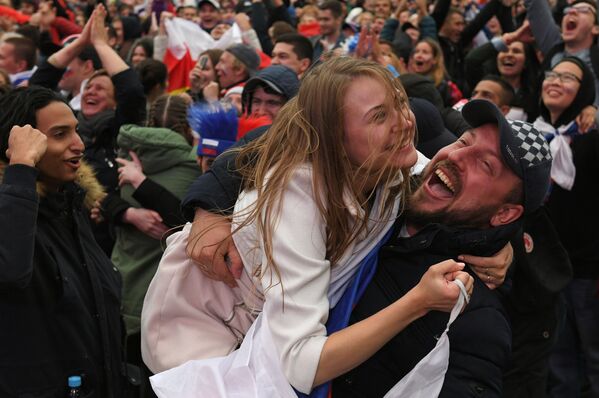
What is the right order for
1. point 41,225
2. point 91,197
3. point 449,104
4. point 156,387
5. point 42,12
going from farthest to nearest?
point 42,12, point 449,104, point 91,197, point 41,225, point 156,387

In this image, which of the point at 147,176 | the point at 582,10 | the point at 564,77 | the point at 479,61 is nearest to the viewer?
the point at 147,176

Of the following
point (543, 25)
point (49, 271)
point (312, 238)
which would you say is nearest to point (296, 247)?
point (312, 238)

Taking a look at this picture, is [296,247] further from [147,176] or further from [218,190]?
[147,176]

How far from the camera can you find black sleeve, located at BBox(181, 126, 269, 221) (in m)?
2.30

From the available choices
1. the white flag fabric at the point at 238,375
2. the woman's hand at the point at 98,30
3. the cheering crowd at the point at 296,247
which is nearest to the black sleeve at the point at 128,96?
the cheering crowd at the point at 296,247

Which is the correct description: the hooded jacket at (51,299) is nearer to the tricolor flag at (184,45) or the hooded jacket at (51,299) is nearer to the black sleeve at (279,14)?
the tricolor flag at (184,45)

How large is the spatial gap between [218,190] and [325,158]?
0.42m

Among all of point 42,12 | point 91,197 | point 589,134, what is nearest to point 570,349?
point 589,134

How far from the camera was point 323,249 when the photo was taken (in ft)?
6.64

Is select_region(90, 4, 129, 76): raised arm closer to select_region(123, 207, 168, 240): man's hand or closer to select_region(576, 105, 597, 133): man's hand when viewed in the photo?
select_region(123, 207, 168, 240): man's hand

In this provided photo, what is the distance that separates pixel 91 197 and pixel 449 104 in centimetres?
410

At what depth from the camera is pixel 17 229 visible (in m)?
2.68

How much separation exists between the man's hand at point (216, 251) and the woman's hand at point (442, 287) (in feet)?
1.89

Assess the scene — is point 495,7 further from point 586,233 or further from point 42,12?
point 42,12
